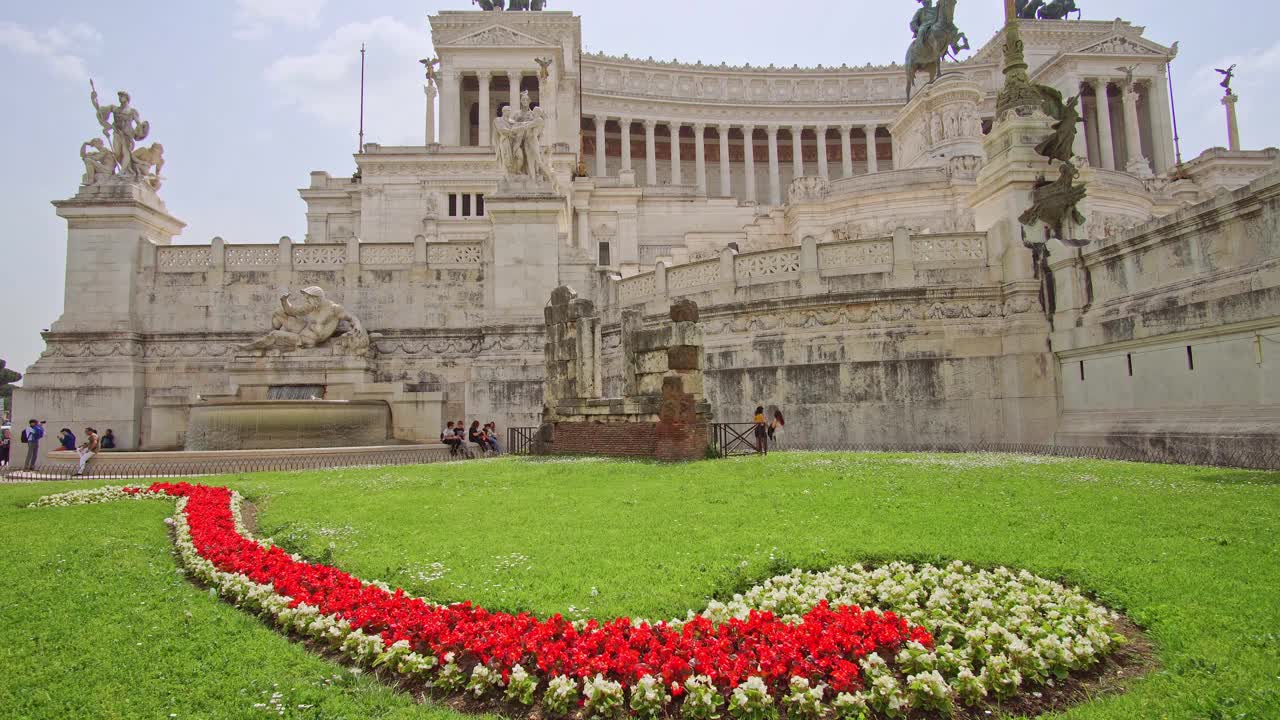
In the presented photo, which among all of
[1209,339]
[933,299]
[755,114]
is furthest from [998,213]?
[755,114]

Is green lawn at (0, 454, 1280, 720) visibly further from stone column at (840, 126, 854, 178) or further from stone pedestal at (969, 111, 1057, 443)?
stone column at (840, 126, 854, 178)

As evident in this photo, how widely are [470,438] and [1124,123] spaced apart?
8258 cm

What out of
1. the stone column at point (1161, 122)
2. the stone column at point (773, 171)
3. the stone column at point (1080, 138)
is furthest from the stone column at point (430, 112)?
the stone column at point (1161, 122)

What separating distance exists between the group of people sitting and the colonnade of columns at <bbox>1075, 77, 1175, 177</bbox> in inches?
2947

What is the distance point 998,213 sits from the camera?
2252 centimetres

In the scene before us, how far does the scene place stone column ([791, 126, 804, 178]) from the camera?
85.7 metres

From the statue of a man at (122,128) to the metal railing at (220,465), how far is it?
502 inches

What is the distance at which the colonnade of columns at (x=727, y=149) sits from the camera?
8262 cm

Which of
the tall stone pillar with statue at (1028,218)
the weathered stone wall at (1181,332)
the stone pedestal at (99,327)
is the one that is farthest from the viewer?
the stone pedestal at (99,327)

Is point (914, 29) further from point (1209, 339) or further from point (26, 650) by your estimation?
point (26, 650)

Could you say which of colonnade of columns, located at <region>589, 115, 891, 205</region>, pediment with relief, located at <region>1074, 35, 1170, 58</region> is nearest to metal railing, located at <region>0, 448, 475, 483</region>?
colonnade of columns, located at <region>589, 115, 891, 205</region>

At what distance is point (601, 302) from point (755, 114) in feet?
218

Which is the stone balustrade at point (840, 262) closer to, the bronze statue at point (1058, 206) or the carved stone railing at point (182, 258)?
the bronze statue at point (1058, 206)

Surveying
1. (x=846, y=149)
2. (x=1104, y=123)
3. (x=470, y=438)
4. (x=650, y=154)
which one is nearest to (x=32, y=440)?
(x=470, y=438)
